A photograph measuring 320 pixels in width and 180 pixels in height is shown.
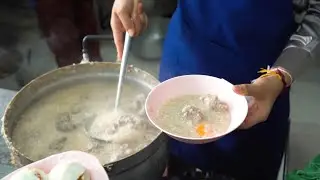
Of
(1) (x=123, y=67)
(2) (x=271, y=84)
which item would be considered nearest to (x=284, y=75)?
(2) (x=271, y=84)

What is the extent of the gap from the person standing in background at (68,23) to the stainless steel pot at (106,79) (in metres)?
1.44

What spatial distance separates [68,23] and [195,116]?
181cm

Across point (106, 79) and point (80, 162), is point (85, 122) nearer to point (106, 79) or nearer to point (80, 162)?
point (106, 79)

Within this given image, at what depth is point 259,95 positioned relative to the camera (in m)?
1.11

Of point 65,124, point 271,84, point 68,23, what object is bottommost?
point 68,23

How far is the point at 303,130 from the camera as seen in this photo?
246cm

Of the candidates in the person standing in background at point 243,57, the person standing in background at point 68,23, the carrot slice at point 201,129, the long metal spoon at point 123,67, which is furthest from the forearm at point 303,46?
the person standing in background at point 68,23

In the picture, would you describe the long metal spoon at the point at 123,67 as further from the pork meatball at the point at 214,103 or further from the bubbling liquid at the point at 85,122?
the pork meatball at the point at 214,103

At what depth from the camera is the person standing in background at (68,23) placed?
269 cm

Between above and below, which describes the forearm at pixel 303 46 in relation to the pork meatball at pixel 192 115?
above

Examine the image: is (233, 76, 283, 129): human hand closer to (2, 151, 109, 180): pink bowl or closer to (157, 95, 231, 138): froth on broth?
(157, 95, 231, 138): froth on broth

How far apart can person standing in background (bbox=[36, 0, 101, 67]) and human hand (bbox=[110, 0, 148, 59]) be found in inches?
55.0

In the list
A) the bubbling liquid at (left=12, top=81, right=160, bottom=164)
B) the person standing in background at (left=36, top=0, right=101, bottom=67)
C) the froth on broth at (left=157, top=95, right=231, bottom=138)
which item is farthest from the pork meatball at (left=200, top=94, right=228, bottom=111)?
the person standing in background at (left=36, top=0, right=101, bottom=67)

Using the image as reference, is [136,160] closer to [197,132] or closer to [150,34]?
[197,132]
